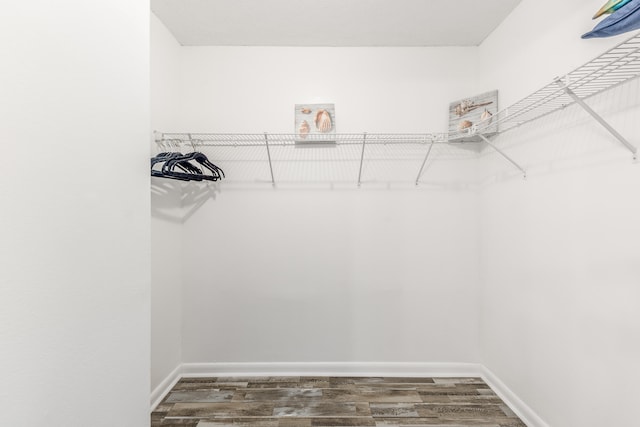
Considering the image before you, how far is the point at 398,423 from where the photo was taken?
1.84 metres

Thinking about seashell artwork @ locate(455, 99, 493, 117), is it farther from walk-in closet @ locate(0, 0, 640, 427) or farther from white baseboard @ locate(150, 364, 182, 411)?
white baseboard @ locate(150, 364, 182, 411)

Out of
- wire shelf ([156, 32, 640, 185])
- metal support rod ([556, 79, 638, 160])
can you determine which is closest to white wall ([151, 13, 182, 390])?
wire shelf ([156, 32, 640, 185])

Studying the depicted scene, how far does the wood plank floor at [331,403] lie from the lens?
186cm

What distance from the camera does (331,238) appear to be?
2.42 metres

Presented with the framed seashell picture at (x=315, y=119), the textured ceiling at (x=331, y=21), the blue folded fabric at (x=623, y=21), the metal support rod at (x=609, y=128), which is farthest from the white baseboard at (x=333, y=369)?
the textured ceiling at (x=331, y=21)

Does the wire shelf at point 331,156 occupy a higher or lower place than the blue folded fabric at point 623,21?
lower

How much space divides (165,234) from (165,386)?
38.8 inches

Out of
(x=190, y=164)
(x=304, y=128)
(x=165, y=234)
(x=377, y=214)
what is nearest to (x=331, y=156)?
(x=304, y=128)

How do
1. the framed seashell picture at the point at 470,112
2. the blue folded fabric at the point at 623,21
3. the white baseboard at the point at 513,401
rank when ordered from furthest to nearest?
the framed seashell picture at the point at 470,112
the white baseboard at the point at 513,401
the blue folded fabric at the point at 623,21

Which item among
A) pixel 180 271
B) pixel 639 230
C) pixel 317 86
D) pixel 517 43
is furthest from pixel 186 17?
pixel 639 230

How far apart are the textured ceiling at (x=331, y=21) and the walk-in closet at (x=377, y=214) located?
0.06 ft

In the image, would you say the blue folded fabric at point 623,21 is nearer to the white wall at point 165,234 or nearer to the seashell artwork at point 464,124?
the seashell artwork at point 464,124

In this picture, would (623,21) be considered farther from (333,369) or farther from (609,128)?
(333,369)

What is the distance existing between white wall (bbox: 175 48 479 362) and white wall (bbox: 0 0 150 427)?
1468 millimetres
